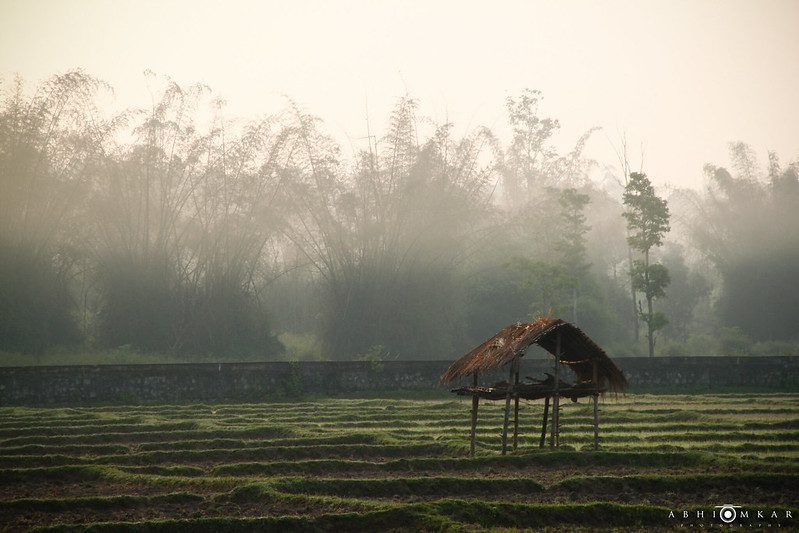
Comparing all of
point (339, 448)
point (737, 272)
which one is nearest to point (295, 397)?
point (339, 448)

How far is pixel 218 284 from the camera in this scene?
1447 inches

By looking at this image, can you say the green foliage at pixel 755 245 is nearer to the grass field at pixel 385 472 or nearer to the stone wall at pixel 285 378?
the stone wall at pixel 285 378

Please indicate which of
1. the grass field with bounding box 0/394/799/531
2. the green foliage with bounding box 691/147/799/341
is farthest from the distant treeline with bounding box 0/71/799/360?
the grass field with bounding box 0/394/799/531

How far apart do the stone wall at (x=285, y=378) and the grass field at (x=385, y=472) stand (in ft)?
12.8

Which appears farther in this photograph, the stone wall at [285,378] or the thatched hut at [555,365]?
the stone wall at [285,378]

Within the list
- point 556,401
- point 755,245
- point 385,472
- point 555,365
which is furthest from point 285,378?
point 755,245

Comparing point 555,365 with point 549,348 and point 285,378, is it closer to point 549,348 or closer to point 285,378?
point 549,348

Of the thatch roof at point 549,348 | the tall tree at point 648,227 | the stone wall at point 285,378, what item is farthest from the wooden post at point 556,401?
the tall tree at point 648,227

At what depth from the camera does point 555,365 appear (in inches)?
624

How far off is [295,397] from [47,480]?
46.9ft

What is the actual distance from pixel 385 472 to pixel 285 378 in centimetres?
1484

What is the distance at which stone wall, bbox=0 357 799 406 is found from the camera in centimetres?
2605

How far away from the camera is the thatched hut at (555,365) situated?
15305mm

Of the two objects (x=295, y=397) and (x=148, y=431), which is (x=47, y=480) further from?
(x=295, y=397)
